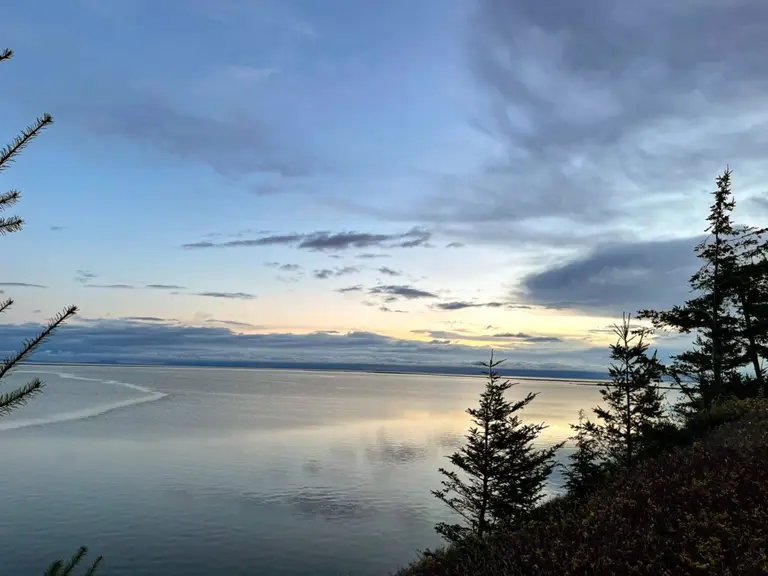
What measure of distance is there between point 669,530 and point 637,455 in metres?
15.5

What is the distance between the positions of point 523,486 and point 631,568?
15.6 metres

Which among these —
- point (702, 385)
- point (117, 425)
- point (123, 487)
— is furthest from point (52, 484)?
point (702, 385)

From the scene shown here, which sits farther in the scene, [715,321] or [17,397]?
[715,321]

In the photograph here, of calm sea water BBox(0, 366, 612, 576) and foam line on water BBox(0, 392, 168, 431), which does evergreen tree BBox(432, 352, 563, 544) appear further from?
foam line on water BBox(0, 392, 168, 431)

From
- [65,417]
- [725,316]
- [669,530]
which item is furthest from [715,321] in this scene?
[65,417]

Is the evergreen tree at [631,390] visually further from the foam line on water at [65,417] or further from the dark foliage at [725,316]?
the foam line on water at [65,417]

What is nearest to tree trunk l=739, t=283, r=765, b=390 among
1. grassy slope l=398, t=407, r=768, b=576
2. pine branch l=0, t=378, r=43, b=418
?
grassy slope l=398, t=407, r=768, b=576

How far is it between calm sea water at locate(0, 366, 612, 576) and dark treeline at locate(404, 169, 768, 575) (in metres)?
5.75

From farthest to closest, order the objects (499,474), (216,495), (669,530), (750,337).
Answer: (216,495) < (750,337) < (499,474) < (669,530)

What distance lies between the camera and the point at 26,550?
24562 millimetres

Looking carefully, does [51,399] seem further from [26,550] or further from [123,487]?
[26,550]

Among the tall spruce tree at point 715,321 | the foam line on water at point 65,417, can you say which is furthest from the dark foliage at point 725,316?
the foam line on water at point 65,417

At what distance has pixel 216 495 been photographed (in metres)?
35.3

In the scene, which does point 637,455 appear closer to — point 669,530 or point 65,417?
point 669,530
